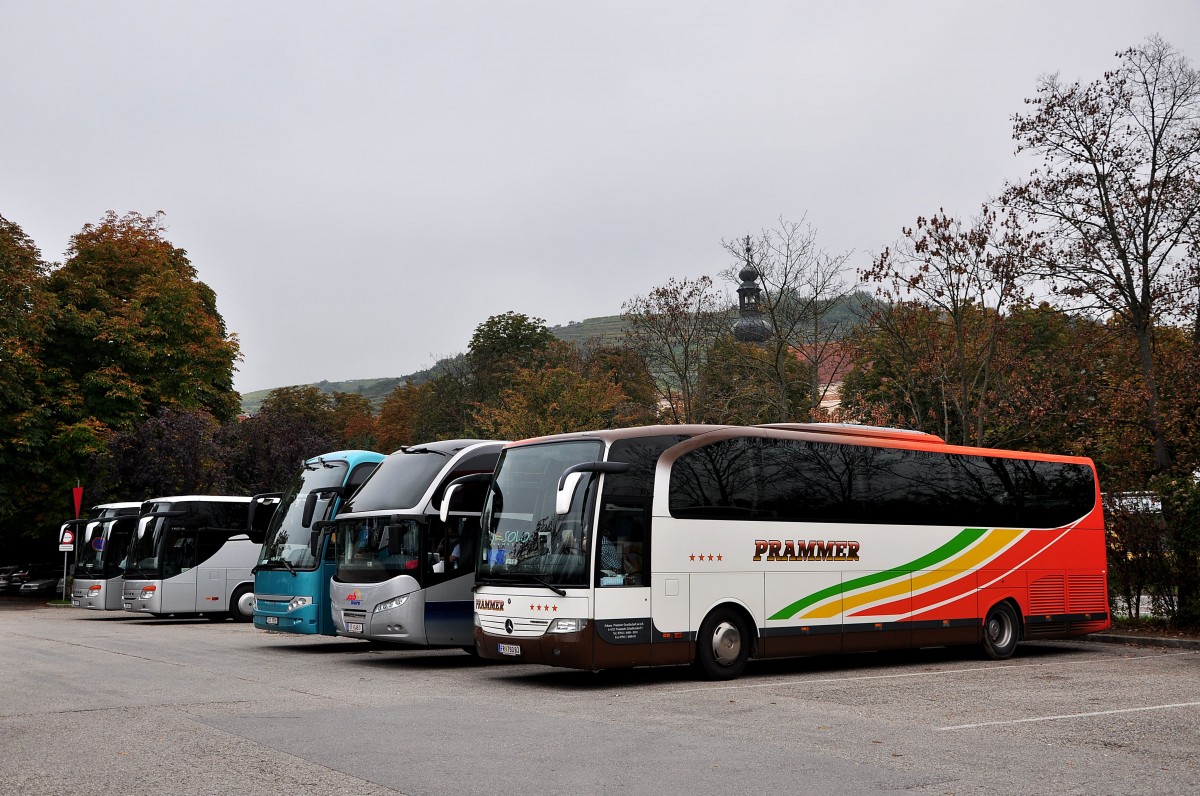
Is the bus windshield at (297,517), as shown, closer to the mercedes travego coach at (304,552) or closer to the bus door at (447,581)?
the mercedes travego coach at (304,552)

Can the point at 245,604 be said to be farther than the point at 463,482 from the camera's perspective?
Yes

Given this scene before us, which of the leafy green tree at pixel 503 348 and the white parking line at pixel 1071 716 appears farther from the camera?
the leafy green tree at pixel 503 348

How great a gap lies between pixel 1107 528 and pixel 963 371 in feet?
17.2

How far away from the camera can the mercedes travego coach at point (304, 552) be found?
63.0ft

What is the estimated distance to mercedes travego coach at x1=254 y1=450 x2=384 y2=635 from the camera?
19.2 meters

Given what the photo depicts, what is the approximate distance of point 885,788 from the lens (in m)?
7.74

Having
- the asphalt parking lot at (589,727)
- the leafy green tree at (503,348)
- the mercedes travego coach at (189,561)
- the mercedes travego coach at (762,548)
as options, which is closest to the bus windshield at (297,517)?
the asphalt parking lot at (589,727)

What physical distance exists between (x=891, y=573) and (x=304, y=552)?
9443mm

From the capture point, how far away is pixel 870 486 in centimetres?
1680

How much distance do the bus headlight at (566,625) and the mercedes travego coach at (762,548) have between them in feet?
0.08

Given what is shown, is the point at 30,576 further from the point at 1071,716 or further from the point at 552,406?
the point at 1071,716

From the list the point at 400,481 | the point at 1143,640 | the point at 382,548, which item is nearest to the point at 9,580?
the point at 400,481

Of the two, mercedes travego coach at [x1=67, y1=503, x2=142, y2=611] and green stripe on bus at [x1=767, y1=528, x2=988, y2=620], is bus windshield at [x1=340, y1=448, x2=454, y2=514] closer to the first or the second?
green stripe on bus at [x1=767, y1=528, x2=988, y2=620]

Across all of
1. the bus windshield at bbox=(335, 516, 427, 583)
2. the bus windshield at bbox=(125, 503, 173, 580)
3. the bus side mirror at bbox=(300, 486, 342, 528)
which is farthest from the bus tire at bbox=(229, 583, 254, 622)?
the bus windshield at bbox=(335, 516, 427, 583)
